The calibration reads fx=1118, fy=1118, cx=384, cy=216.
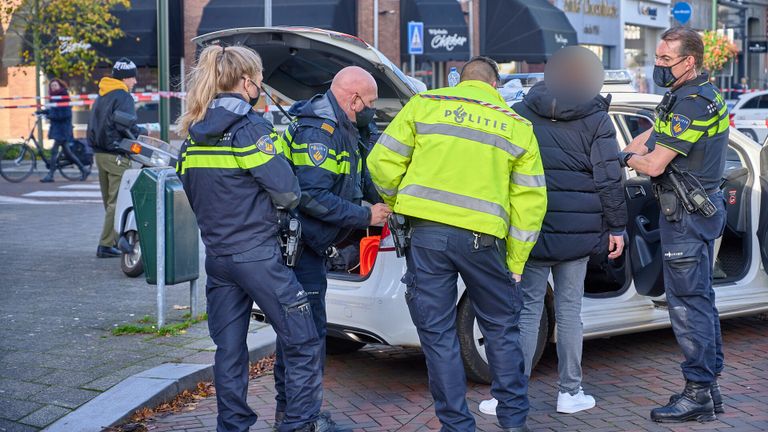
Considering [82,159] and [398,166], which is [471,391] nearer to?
[398,166]

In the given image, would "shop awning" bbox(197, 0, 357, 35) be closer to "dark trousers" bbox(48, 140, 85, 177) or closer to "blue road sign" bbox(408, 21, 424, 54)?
"blue road sign" bbox(408, 21, 424, 54)

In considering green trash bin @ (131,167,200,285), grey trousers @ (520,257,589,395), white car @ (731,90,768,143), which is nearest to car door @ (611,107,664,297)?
grey trousers @ (520,257,589,395)

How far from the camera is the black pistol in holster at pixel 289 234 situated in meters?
4.87

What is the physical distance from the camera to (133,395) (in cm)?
571

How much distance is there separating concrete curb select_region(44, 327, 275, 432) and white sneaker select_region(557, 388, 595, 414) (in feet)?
6.46

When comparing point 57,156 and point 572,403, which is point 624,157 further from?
point 57,156

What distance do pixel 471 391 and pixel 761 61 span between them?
184 feet

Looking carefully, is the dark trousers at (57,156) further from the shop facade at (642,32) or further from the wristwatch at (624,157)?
the shop facade at (642,32)

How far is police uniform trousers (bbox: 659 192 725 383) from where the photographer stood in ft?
18.0

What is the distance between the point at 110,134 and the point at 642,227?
206 inches

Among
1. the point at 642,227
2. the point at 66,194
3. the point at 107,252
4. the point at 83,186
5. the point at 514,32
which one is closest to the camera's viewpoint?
the point at 642,227

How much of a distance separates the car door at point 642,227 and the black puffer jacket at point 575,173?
0.91m

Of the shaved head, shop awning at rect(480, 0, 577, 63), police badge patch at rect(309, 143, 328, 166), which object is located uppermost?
shop awning at rect(480, 0, 577, 63)

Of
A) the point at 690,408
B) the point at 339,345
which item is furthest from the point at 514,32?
the point at 690,408
